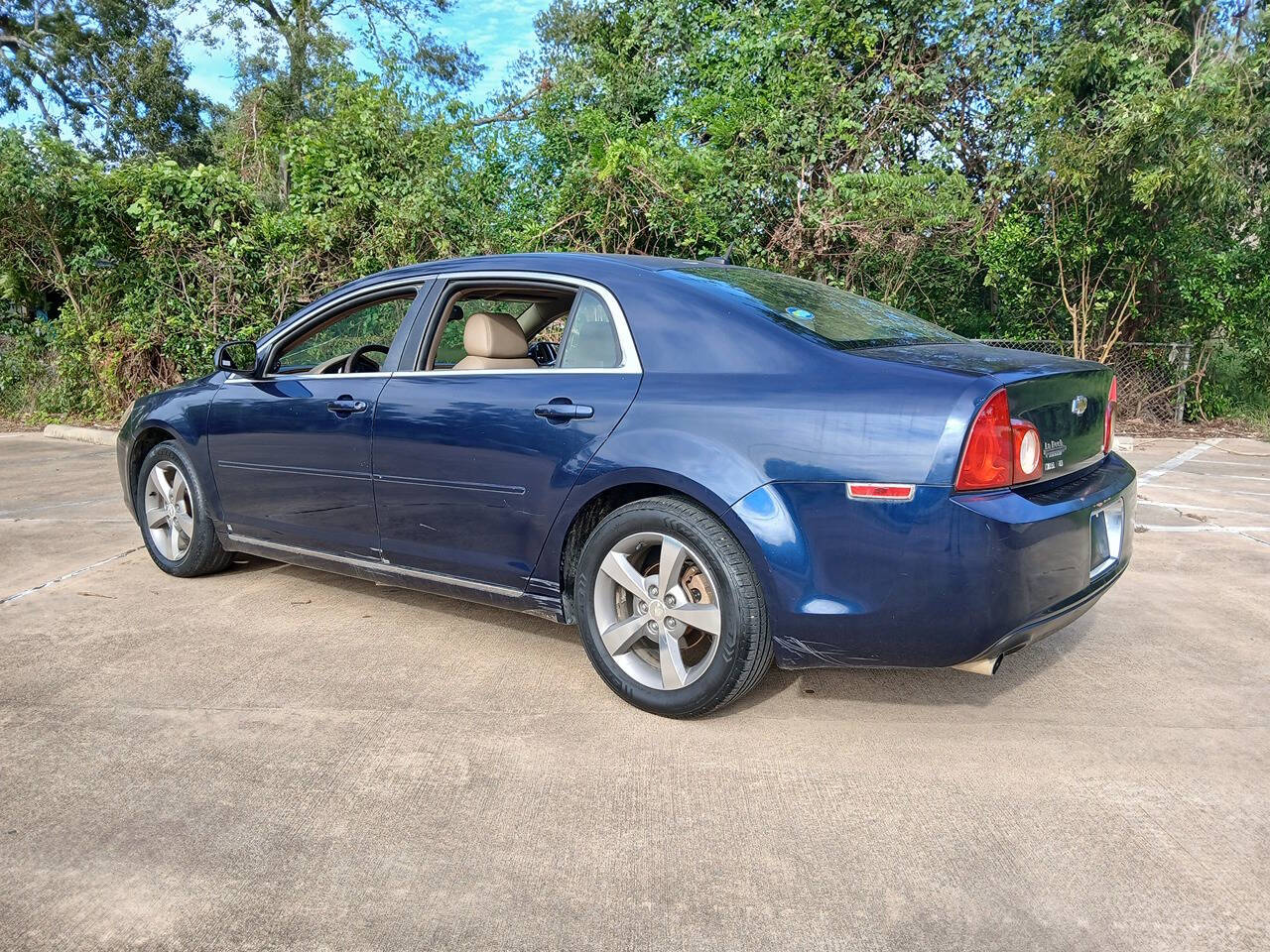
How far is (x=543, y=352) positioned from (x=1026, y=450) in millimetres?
2083

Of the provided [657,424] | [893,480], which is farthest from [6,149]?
[893,480]

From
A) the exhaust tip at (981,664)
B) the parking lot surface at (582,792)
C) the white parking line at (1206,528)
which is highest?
the exhaust tip at (981,664)

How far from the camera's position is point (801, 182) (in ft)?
38.1

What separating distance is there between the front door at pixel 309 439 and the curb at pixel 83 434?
7.55m

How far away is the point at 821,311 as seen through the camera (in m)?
3.78

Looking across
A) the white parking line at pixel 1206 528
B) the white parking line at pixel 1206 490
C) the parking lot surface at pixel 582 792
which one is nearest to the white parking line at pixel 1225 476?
the white parking line at pixel 1206 490

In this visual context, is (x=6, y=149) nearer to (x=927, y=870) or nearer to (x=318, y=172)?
(x=318, y=172)

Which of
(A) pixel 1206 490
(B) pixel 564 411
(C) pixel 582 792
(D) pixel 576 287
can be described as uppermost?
(D) pixel 576 287

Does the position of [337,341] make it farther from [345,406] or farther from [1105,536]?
[1105,536]

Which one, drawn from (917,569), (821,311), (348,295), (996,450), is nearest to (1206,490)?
(821,311)

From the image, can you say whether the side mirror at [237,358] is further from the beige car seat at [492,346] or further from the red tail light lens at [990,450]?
the red tail light lens at [990,450]

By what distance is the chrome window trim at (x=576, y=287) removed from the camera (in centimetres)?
359

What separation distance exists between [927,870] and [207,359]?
11.4 metres

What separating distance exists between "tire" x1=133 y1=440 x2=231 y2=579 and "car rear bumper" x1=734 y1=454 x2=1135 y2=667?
10.5 feet
